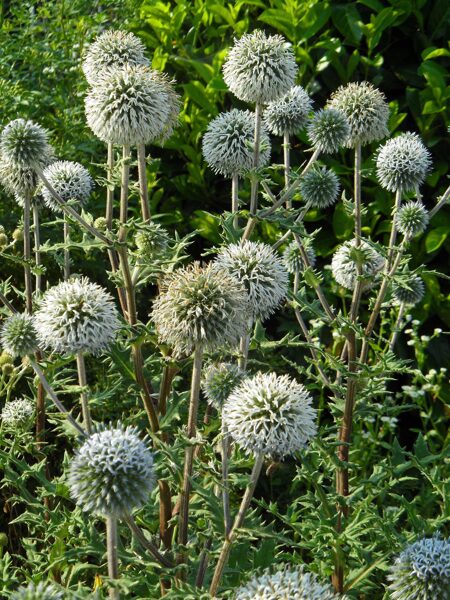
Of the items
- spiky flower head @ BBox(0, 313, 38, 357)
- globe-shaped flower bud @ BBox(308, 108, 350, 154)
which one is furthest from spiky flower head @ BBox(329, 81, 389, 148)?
spiky flower head @ BBox(0, 313, 38, 357)

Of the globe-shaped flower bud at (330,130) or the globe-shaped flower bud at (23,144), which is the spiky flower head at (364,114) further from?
the globe-shaped flower bud at (23,144)

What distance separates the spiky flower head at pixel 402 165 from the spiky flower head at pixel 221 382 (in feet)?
4.30

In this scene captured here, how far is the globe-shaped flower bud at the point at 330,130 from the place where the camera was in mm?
3438

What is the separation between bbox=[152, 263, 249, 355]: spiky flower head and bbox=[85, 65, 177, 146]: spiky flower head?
1.95ft

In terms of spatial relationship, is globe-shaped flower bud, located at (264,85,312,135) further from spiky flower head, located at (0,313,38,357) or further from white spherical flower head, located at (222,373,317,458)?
white spherical flower head, located at (222,373,317,458)

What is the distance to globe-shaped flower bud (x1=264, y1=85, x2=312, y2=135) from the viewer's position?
3.60 metres

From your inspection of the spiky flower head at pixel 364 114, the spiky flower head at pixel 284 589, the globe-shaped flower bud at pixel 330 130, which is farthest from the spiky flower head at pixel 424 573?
the spiky flower head at pixel 364 114

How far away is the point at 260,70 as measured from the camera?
125 inches

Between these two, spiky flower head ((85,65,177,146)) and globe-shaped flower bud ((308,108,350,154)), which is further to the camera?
globe-shaped flower bud ((308,108,350,154))

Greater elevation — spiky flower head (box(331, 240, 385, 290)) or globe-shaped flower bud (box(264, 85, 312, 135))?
globe-shaped flower bud (box(264, 85, 312, 135))

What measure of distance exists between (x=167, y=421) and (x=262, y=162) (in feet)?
3.82

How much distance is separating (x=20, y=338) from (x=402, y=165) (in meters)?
1.70

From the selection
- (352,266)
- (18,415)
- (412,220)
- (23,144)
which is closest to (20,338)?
(18,415)

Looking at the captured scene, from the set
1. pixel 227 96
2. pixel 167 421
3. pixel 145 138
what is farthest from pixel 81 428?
pixel 227 96
